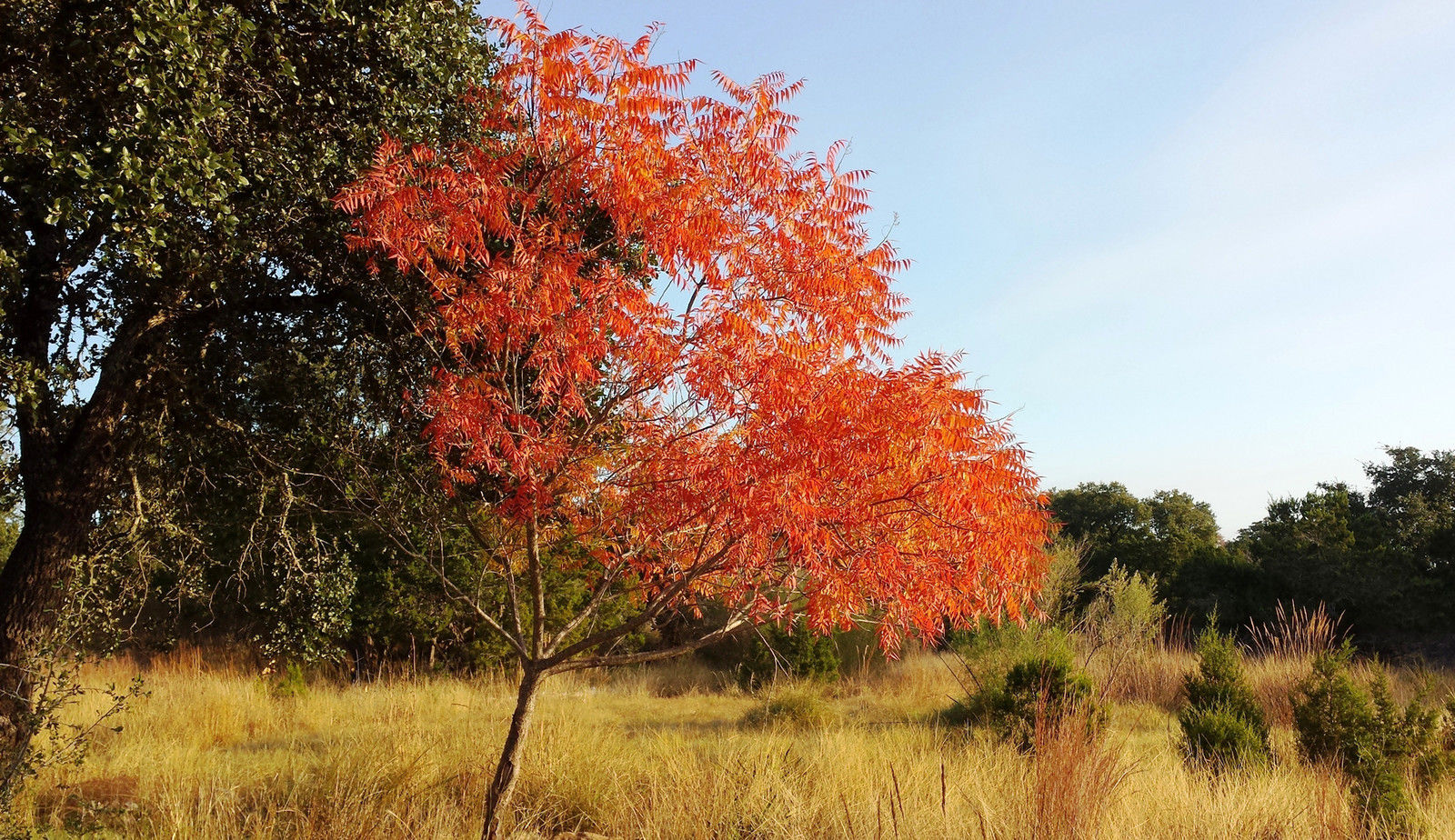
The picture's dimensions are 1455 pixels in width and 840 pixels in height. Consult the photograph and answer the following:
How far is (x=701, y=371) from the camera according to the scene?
5.11m

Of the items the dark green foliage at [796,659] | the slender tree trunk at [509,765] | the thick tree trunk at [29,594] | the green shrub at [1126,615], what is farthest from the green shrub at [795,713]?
the thick tree trunk at [29,594]

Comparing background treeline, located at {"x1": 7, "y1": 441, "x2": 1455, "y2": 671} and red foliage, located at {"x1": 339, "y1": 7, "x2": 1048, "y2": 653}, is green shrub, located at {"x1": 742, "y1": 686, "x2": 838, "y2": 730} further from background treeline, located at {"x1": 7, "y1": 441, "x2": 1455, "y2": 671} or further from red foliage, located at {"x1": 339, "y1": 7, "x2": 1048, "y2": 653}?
red foliage, located at {"x1": 339, "y1": 7, "x2": 1048, "y2": 653}

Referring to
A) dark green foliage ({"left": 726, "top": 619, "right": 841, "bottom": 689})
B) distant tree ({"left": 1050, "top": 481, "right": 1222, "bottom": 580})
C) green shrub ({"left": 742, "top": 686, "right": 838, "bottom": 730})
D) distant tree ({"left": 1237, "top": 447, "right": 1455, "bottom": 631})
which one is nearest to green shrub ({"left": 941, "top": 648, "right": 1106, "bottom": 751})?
green shrub ({"left": 742, "top": 686, "right": 838, "bottom": 730})

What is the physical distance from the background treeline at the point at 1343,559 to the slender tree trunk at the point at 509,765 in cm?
1390

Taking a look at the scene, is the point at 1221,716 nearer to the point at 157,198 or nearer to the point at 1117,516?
the point at 157,198

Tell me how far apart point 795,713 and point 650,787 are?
18.4 ft

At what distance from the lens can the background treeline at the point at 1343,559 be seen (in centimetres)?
1992

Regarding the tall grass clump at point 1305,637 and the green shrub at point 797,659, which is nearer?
the tall grass clump at point 1305,637

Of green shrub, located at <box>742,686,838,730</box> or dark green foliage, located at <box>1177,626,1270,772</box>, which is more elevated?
dark green foliage, located at <box>1177,626,1270,772</box>

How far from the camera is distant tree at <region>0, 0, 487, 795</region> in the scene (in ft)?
15.4

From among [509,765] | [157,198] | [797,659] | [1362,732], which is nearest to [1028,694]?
[1362,732]

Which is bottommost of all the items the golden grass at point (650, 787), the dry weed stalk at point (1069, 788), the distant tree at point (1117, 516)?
the golden grass at point (650, 787)

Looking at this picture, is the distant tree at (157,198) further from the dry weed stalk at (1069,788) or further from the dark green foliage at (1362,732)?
the dark green foliage at (1362,732)

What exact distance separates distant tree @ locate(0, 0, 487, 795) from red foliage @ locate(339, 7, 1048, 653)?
2.55ft
